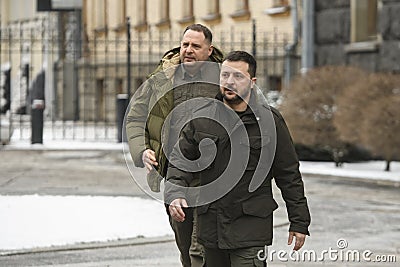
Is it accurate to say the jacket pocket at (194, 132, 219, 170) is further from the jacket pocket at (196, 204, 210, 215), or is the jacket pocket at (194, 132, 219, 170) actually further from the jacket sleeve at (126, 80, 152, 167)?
the jacket sleeve at (126, 80, 152, 167)

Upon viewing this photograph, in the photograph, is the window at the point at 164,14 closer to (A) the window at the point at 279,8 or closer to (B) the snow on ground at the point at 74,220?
(A) the window at the point at 279,8

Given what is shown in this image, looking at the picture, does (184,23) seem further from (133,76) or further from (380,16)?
(380,16)

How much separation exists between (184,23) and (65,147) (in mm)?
8654

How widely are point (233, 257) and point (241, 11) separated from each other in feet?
79.4

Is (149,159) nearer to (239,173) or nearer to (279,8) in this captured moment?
(239,173)

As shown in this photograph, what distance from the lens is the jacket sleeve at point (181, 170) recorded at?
7.21 metres

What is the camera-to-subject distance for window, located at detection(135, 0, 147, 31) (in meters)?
37.1

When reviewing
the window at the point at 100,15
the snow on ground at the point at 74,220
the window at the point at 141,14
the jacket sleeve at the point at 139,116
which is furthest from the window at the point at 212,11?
the jacket sleeve at the point at 139,116

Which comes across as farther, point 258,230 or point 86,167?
point 86,167

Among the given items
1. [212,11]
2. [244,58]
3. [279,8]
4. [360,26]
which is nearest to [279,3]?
[279,8]

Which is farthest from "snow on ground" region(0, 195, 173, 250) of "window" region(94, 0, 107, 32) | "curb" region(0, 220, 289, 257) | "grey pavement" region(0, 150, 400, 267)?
"window" region(94, 0, 107, 32)

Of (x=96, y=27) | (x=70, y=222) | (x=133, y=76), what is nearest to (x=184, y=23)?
(x=133, y=76)

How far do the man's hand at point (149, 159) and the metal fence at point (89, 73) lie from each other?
70.8ft

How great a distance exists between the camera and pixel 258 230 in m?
7.14
